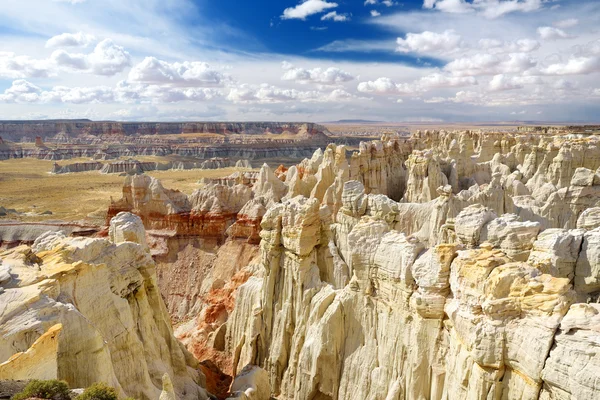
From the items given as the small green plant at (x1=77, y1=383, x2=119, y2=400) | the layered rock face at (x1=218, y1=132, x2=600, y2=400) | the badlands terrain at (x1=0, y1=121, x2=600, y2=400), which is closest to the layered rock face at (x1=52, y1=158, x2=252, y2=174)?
the badlands terrain at (x1=0, y1=121, x2=600, y2=400)

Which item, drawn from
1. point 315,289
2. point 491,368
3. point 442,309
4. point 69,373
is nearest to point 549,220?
point 315,289

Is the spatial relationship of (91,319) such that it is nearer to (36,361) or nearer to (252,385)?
(36,361)

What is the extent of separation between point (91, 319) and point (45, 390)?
12.0 ft

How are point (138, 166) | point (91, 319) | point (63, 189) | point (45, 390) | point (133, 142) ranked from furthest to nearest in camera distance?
point (133, 142), point (138, 166), point (63, 189), point (91, 319), point (45, 390)

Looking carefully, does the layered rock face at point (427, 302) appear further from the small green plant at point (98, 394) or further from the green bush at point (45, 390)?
the green bush at point (45, 390)

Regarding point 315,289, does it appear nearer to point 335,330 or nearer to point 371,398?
point 335,330

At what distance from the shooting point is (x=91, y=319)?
35.1ft

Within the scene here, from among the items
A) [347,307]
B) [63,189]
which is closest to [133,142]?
[63,189]

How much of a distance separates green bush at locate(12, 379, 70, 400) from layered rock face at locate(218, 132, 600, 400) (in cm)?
709

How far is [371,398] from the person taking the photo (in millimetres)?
10961

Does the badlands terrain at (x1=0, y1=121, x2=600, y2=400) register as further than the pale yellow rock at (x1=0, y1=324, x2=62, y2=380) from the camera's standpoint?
Yes

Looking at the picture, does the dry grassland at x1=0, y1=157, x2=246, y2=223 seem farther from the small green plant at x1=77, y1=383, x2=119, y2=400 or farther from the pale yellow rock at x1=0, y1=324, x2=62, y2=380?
the small green plant at x1=77, y1=383, x2=119, y2=400

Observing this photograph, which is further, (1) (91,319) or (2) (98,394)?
(1) (91,319)

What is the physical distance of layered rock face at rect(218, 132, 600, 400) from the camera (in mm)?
7312
